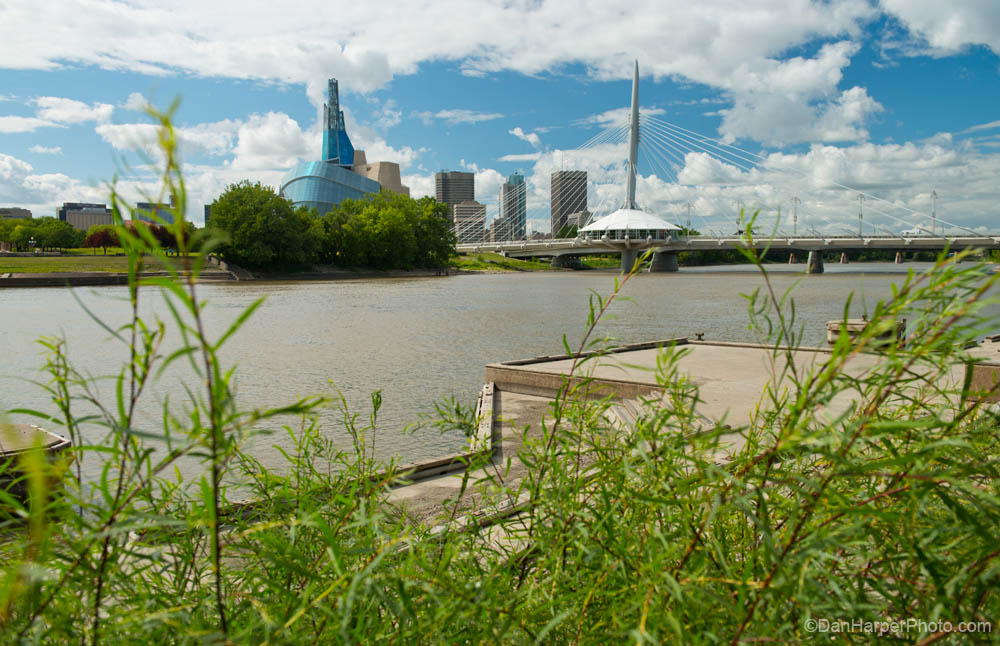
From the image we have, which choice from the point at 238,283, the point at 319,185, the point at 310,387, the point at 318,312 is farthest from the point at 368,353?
the point at 319,185

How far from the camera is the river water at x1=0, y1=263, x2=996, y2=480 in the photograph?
511 inches

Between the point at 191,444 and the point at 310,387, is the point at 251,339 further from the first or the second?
the point at 191,444

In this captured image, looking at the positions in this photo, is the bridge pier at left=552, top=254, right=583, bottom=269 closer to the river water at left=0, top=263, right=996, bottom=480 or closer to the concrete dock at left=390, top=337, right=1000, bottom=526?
the river water at left=0, top=263, right=996, bottom=480

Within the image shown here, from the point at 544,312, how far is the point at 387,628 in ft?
109

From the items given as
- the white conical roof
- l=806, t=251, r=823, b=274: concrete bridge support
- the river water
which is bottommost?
the river water

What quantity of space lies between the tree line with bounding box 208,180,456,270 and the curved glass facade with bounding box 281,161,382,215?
1425 inches

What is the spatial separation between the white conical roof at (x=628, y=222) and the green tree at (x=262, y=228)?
1452 inches

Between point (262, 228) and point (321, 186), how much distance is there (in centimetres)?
6681

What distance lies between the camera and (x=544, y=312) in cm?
3484

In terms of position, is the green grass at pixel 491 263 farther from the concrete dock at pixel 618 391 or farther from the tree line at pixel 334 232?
the concrete dock at pixel 618 391

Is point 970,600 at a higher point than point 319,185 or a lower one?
lower

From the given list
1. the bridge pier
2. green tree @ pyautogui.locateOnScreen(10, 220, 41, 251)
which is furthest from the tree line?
green tree @ pyautogui.locateOnScreen(10, 220, 41, 251)

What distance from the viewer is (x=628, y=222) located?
8919 centimetres

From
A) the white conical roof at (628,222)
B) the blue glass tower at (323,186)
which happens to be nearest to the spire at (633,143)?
the white conical roof at (628,222)
